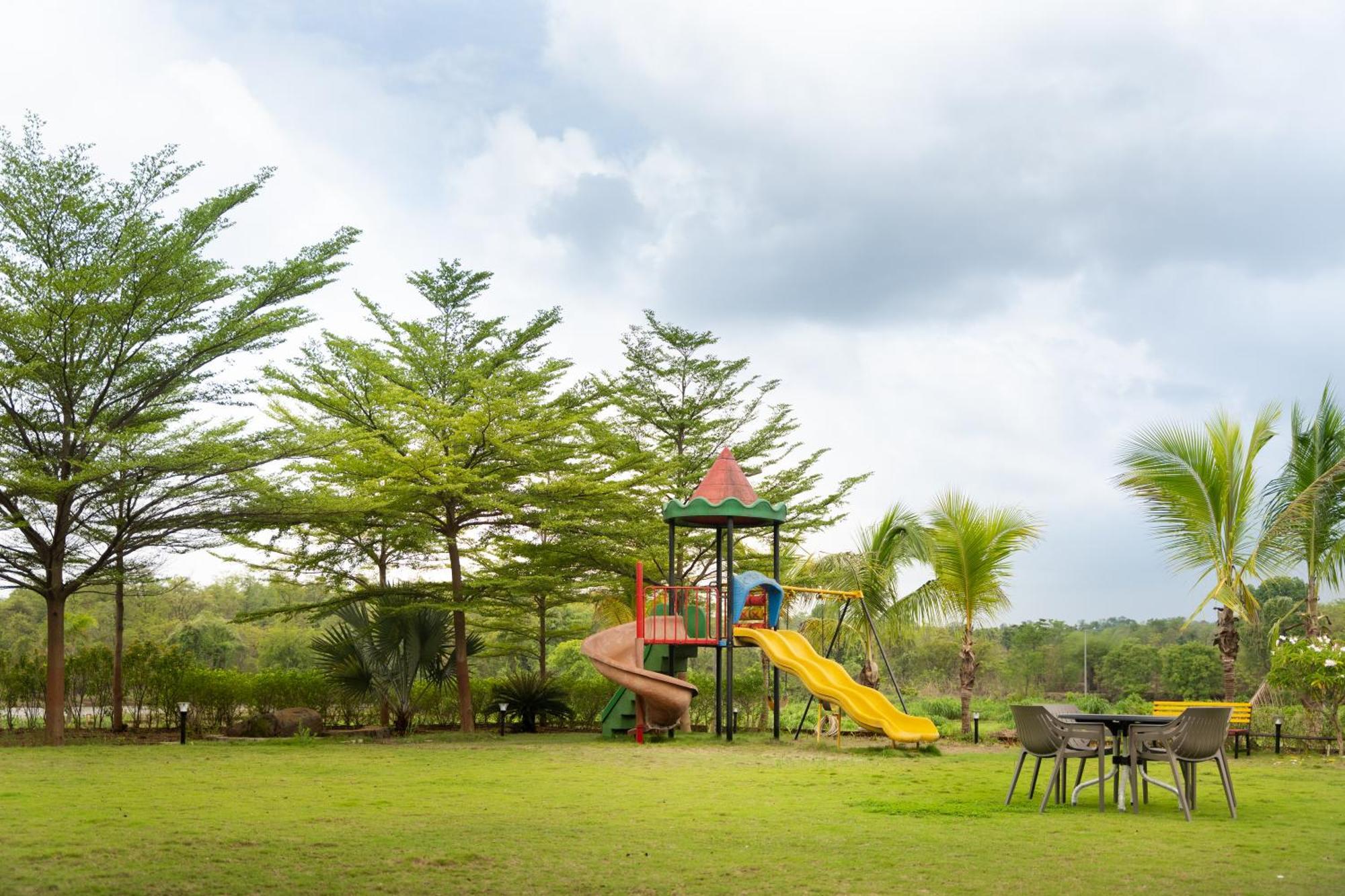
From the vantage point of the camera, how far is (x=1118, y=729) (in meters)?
8.53

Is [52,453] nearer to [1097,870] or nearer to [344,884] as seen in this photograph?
[344,884]

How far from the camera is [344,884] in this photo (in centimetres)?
538

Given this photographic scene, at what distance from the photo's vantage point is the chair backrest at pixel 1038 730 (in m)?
8.29

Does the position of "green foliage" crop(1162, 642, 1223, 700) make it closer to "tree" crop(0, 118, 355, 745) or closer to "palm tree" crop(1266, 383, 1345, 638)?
"palm tree" crop(1266, 383, 1345, 638)

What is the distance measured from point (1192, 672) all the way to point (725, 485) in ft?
73.1

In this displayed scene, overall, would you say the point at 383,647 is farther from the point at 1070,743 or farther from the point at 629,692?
the point at 1070,743

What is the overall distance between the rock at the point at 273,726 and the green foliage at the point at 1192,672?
80.9 feet

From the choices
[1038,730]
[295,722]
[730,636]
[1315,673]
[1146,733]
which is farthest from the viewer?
[295,722]

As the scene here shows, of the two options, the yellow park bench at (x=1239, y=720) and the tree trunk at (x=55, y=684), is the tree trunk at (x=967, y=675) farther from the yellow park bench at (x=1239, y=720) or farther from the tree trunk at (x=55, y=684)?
the tree trunk at (x=55, y=684)

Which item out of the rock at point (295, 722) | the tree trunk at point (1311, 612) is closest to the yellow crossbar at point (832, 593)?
the tree trunk at point (1311, 612)

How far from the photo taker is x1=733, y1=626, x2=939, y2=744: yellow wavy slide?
14.3 metres

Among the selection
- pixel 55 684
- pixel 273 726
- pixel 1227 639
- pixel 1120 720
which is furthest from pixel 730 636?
pixel 55 684

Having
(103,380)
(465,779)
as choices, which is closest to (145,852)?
(465,779)

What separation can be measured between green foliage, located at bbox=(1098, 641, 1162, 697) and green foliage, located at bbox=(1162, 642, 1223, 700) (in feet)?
3.66
